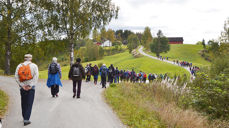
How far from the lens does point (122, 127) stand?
5848 millimetres

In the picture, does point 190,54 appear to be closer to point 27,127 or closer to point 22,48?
point 22,48

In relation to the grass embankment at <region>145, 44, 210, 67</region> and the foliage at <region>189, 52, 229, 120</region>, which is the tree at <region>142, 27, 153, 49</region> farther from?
the foliage at <region>189, 52, 229, 120</region>

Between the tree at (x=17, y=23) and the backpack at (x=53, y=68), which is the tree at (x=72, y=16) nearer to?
the tree at (x=17, y=23)

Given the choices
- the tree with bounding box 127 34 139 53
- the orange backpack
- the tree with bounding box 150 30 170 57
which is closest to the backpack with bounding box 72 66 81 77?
the orange backpack

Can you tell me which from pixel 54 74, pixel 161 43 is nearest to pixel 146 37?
pixel 161 43

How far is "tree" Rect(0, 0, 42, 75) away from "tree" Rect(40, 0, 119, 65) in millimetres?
1262

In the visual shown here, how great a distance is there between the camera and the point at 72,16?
20219 mm

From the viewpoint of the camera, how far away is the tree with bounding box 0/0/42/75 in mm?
19484

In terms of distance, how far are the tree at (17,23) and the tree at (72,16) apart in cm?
126

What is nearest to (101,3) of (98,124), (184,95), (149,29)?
(184,95)

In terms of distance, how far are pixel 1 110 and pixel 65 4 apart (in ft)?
50.2

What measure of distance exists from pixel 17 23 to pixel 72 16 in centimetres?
568

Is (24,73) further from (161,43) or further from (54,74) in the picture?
(161,43)

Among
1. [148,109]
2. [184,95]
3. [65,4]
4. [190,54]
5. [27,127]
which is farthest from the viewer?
[190,54]
